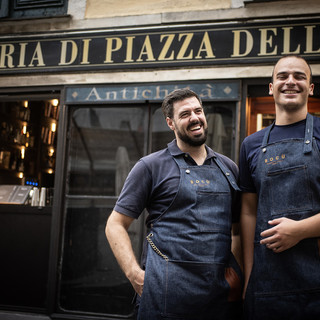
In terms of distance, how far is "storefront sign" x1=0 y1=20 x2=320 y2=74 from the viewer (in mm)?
5219

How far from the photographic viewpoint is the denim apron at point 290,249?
246 centimetres

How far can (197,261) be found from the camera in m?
2.66

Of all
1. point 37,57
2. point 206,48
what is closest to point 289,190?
point 206,48

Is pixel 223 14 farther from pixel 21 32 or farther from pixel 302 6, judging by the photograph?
pixel 21 32

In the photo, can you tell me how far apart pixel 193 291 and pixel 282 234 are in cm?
59

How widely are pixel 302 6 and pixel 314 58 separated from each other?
595mm

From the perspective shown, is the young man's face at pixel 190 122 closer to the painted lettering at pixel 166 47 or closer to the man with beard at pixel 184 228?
the man with beard at pixel 184 228

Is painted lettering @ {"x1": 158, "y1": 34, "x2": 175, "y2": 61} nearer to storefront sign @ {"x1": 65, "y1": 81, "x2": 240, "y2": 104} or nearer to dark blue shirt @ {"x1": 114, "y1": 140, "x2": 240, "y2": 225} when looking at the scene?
storefront sign @ {"x1": 65, "y1": 81, "x2": 240, "y2": 104}

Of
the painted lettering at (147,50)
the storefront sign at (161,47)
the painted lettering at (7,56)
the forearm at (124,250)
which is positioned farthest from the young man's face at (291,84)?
the painted lettering at (7,56)

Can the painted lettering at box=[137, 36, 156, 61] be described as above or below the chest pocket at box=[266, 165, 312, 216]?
above

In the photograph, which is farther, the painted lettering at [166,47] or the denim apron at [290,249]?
the painted lettering at [166,47]

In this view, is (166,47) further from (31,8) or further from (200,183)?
(200,183)

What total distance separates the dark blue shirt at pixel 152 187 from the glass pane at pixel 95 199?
9.12 ft

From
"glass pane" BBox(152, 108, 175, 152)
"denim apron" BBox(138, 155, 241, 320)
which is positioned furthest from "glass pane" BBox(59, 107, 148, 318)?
"denim apron" BBox(138, 155, 241, 320)
